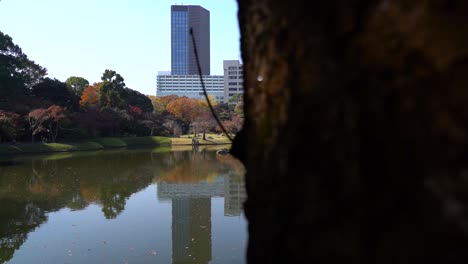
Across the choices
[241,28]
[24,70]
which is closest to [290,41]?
[241,28]

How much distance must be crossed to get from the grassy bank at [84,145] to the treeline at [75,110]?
980 mm

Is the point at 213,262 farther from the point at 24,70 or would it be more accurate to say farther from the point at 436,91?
the point at 24,70

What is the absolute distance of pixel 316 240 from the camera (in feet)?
3.06

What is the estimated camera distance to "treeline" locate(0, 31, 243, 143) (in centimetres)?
3256

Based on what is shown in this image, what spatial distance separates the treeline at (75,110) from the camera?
107ft

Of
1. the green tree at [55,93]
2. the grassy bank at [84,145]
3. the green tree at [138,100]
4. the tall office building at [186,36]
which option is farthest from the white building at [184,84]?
the green tree at [55,93]

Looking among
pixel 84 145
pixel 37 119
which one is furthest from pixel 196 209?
pixel 84 145

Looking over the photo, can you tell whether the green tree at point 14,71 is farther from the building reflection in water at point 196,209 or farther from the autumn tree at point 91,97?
the building reflection in water at point 196,209

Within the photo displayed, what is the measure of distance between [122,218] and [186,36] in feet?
400

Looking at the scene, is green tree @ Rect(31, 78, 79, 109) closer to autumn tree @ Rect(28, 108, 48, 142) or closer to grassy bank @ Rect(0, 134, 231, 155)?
grassy bank @ Rect(0, 134, 231, 155)

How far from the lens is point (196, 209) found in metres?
11.0

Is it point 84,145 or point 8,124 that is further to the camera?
point 84,145

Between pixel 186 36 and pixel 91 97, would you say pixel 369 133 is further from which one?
pixel 186 36

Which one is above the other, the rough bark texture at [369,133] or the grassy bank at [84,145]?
the rough bark texture at [369,133]
